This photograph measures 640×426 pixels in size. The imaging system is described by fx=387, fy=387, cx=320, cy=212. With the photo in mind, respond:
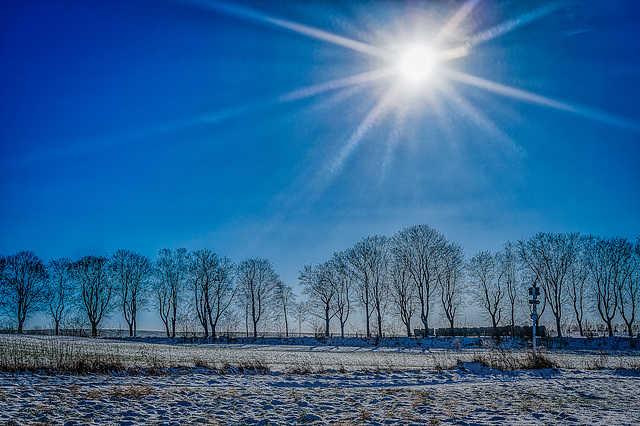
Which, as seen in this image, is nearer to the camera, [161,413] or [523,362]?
[161,413]

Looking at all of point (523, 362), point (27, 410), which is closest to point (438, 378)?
point (523, 362)

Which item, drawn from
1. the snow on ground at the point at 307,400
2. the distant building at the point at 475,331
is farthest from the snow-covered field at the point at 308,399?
the distant building at the point at 475,331

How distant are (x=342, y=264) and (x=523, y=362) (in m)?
40.1

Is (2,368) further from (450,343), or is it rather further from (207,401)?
(450,343)

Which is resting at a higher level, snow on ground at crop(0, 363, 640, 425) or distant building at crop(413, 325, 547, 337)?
snow on ground at crop(0, 363, 640, 425)

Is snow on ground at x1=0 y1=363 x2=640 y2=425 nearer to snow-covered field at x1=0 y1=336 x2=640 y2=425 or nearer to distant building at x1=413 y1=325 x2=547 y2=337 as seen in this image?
snow-covered field at x1=0 y1=336 x2=640 y2=425

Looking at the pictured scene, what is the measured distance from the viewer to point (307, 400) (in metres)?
10.4

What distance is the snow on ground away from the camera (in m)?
8.19

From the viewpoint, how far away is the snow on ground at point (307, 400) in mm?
8188

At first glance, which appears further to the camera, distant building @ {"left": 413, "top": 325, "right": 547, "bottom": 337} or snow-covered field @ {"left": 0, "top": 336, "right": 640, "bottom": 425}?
distant building @ {"left": 413, "top": 325, "right": 547, "bottom": 337}

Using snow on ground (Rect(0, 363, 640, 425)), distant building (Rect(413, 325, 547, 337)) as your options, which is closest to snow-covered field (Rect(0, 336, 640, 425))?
snow on ground (Rect(0, 363, 640, 425))

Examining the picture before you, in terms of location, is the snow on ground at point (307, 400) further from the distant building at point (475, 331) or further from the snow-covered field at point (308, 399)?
the distant building at point (475, 331)

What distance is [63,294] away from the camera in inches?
2158

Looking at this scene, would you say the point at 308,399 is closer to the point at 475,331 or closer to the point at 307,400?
the point at 307,400
